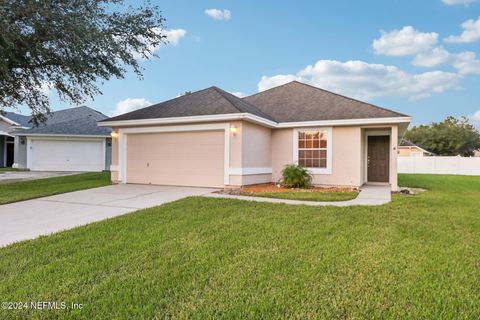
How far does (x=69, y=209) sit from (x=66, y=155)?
15.9m

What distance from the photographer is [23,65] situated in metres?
10.1

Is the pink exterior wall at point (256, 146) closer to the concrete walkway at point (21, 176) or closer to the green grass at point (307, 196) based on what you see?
the green grass at point (307, 196)

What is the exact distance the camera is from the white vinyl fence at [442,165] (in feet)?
82.6

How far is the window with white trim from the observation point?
11.9 meters

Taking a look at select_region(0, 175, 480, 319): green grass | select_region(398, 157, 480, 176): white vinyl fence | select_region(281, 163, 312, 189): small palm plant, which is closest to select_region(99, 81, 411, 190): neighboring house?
select_region(281, 163, 312, 189): small palm plant

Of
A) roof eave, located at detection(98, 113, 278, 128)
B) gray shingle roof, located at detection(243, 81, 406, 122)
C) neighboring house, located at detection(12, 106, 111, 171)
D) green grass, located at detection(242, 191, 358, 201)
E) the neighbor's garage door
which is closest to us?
green grass, located at detection(242, 191, 358, 201)

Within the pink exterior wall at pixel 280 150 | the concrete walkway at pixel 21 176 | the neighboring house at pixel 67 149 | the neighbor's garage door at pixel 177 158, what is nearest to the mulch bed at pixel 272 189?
the pink exterior wall at pixel 280 150

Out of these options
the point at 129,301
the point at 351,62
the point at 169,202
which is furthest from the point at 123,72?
the point at 351,62

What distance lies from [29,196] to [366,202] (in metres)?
9.36

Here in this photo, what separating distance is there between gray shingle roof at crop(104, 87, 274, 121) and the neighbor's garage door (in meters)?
0.73

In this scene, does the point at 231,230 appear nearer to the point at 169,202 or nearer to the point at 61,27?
the point at 169,202

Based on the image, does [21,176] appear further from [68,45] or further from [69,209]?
[69,209]

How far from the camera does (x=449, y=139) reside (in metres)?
44.8

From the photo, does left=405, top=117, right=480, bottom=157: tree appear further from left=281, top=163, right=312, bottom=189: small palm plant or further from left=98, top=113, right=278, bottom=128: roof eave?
left=98, top=113, right=278, bottom=128: roof eave
